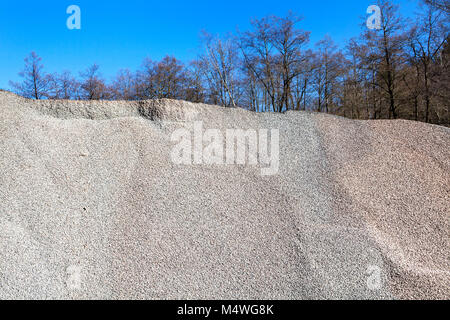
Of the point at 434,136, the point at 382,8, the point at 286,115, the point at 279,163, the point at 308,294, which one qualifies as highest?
the point at 382,8

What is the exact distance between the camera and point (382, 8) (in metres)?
21.2

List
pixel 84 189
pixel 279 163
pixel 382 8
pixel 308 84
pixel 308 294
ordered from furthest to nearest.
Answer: pixel 308 84 < pixel 382 8 < pixel 279 163 < pixel 84 189 < pixel 308 294

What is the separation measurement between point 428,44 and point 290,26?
10.9 metres

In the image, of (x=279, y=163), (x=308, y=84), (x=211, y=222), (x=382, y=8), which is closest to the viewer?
(x=211, y=222)

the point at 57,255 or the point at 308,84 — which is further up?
the point at 308,84

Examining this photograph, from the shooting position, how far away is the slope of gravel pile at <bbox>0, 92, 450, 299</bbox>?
228 inches

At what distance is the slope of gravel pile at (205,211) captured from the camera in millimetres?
5797

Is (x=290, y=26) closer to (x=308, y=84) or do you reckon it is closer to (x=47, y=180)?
(x=308, y=84)

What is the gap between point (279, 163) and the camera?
919cm

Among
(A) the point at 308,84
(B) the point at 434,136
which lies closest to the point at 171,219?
(B) the point at 434,136

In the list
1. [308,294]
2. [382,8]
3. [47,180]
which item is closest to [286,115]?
[308,294]

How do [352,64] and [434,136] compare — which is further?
[352,64]

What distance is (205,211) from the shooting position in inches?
290

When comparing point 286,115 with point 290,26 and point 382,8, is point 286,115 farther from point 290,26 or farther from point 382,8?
point 290,26
